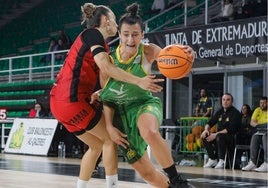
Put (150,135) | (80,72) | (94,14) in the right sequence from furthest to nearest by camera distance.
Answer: (94,14) < (80,72) < (150,135)

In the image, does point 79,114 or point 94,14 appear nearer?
point 79,114

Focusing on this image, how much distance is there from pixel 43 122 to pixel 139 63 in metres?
11.1

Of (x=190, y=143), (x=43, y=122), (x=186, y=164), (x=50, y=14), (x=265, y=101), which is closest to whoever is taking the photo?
(x=265, y=101)

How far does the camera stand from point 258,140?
37.2 ft

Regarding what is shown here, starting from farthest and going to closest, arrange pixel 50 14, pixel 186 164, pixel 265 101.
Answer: pixel 50 14 → pixel 186 164 → pixel 265 101

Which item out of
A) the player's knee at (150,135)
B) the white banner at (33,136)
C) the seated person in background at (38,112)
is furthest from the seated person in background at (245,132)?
the player's knee at (150,135)

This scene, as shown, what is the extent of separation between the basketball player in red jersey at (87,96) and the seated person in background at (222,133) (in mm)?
6569

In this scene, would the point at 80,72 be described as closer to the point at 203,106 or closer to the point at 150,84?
the point at 150,84

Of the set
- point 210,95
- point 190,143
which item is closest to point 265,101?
point 190,143

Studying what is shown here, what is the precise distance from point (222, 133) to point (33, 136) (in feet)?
20.1

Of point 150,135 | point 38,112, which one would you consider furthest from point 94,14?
point 38,112

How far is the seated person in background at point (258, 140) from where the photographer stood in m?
11.1

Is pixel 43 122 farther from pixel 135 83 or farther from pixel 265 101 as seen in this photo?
pixel 135 83

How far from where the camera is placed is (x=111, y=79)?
16.8 ft
